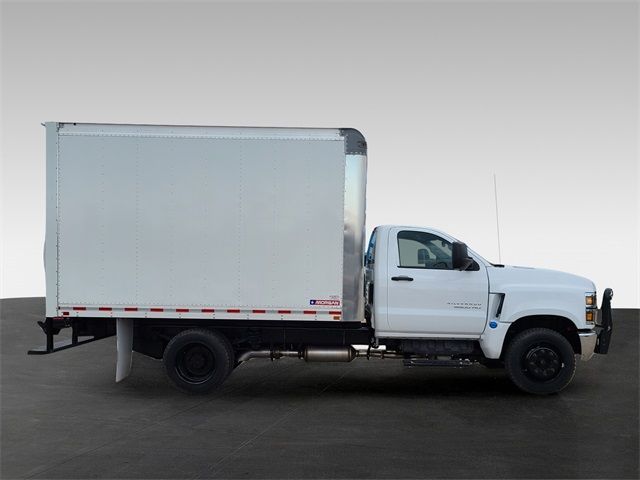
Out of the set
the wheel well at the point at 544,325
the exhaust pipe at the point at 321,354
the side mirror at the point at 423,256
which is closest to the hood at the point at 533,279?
the wheel well at the point at 544,325

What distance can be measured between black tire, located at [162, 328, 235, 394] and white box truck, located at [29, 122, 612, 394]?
2cm

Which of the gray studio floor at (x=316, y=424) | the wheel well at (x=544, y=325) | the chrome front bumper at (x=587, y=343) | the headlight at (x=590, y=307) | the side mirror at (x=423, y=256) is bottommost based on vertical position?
the gray studio floor at (x=316, y=424)

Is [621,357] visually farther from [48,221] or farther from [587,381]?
[48,221]

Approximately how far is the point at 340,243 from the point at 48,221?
4505mm

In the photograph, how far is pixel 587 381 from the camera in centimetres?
1210

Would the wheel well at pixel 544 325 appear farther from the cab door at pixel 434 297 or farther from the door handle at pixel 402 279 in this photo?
the door handle at pixel 402 279

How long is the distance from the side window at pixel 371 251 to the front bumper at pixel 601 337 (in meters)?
3.48

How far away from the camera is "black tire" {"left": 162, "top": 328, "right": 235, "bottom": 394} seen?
10570 millimetres

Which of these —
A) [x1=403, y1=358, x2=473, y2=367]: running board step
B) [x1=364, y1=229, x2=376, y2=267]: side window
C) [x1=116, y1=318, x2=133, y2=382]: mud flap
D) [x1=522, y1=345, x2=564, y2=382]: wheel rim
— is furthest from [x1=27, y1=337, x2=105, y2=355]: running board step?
[x1=522, y1=345, x2=564, y2=382]: wheel rim

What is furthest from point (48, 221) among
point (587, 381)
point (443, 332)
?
point (587, 381)

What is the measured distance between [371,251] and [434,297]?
130 centimetres

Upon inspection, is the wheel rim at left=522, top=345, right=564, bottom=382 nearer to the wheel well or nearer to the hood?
the wheel well

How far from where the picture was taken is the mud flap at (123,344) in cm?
1068

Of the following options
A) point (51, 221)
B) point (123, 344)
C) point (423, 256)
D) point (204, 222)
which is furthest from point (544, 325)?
point (51, 221)
